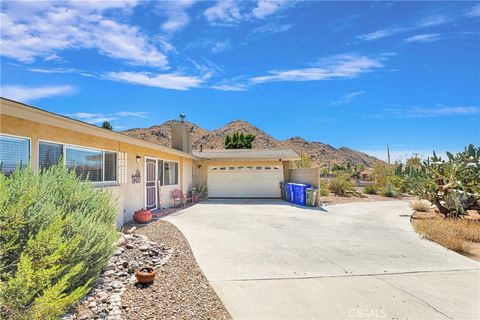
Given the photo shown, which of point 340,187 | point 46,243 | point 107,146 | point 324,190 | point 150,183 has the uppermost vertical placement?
point 107,146

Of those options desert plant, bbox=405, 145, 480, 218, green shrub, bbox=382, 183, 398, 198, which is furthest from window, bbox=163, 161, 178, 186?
green shrub, bbox=382, 183, 398, 198

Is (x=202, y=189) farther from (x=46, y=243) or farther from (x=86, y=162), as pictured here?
(x=46, y=243)

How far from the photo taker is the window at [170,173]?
14064 mm

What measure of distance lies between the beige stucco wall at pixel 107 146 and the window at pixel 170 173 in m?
0.27

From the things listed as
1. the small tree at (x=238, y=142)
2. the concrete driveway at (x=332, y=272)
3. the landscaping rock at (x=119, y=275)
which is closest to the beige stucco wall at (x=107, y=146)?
the concrete driveway at (x=332, y=272)

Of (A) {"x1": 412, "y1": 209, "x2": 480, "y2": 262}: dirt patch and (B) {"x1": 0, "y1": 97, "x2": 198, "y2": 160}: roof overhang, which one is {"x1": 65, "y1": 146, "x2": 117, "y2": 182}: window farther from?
(A) {"x1": 412, "y1": 209, "x2": 480, "y2": 262}: dirt patch

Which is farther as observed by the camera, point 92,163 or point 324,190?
point 324,190

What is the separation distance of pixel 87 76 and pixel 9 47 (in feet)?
28.1

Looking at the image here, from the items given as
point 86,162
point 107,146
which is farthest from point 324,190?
point 86,162

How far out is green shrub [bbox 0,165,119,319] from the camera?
101 inches

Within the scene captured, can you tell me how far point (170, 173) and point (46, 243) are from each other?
39.1 feet

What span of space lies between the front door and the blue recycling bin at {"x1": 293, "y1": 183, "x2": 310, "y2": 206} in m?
8.06

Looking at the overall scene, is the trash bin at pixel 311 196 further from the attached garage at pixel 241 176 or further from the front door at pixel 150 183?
the front door at pixel 150 183

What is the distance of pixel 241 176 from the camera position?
19.8 m
